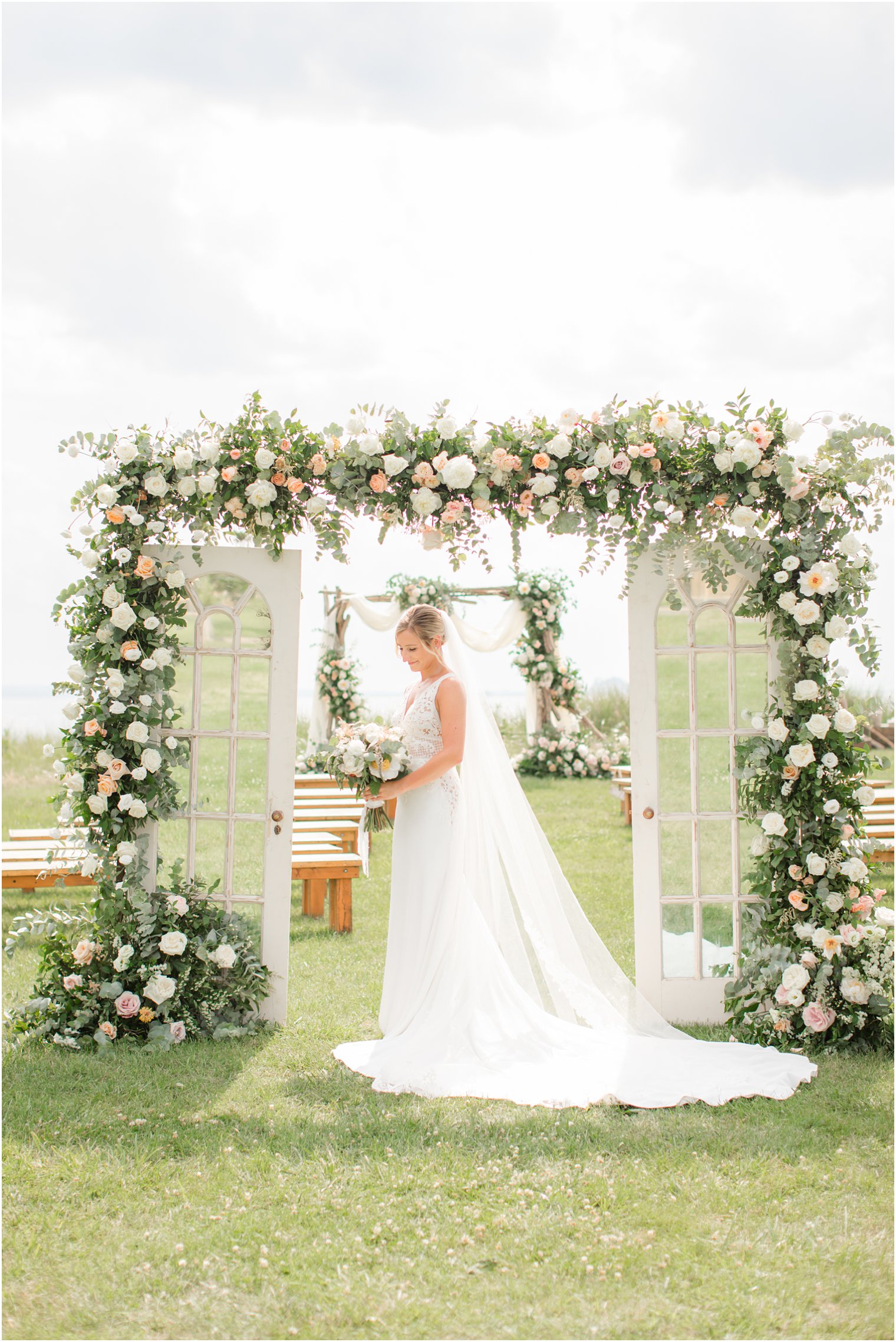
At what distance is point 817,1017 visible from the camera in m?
4.77

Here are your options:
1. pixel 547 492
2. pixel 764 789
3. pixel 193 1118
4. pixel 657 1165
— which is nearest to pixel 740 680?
pixel 764 789

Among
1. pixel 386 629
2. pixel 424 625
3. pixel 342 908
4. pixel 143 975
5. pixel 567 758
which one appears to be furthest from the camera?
pixel 567 758

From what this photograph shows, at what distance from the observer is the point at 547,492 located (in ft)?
16.3

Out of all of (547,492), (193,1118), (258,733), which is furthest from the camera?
(258,733)

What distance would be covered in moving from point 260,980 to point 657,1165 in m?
2.26

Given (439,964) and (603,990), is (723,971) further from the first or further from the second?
(439,964)

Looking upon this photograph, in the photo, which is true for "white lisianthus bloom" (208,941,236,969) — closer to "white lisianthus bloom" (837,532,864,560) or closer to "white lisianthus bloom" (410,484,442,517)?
"white lisianthus bloom" (410,484,442,517)

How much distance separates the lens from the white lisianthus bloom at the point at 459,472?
4902mm

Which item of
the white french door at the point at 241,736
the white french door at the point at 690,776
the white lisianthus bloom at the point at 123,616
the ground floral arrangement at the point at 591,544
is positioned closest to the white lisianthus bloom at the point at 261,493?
the ground floral arrangement at the point at 591,544

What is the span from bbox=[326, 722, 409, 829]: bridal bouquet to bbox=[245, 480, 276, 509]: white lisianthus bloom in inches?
46.3

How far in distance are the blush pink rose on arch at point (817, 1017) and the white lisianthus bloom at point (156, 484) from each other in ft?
13.1

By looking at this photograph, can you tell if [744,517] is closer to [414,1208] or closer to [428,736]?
[428,736]

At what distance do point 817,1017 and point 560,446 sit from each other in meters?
2.98

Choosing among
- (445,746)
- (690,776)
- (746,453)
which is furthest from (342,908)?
(746,453)
